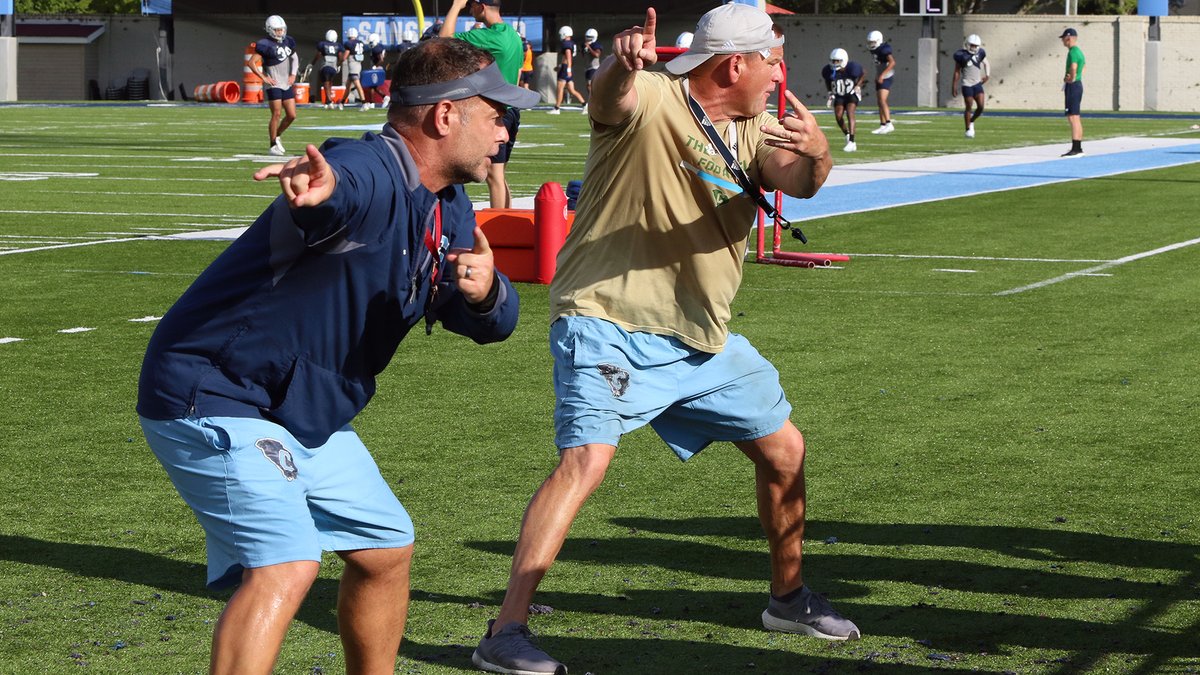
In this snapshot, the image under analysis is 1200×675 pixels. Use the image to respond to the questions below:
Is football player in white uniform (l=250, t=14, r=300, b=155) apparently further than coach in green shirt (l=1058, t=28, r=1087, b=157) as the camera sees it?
No

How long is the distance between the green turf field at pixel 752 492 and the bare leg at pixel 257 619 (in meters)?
1.21

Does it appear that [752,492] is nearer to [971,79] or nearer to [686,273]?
[686,273]

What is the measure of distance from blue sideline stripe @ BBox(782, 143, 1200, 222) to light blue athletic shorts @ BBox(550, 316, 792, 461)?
40.2 feet

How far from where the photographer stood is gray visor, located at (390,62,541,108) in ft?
13.1

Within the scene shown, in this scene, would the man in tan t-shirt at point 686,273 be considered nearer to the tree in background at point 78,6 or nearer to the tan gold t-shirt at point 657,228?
the tan gold t-shirt at point 657,228

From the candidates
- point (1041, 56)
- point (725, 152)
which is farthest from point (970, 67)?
point (725, 152)

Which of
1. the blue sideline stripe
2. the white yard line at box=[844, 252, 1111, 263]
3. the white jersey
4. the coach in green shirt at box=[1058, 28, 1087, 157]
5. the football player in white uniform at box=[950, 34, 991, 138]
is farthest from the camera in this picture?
the white jersey

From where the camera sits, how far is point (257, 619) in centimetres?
382

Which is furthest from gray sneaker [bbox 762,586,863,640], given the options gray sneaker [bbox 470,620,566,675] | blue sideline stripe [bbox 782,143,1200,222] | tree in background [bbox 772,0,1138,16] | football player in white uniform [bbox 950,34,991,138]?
tree in background [bbox 772,0,1138,16]

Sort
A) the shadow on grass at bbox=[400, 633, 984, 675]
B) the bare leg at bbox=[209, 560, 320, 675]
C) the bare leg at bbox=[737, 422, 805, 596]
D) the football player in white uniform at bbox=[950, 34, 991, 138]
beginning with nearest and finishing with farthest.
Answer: the bare leg at bbox=[209, 560, 320, 675]
the shadow on grass at bbox=[400, 633, 984, 675]
the bare leg at bbox=[737, 422, 805, 596]
the football player in white uniform at bbox=[950, 34, 991, 138]

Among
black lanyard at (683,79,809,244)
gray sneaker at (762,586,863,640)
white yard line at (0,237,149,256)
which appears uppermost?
black lanyard at (683,79,809,244)

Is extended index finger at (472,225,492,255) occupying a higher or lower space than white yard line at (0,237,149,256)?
higher

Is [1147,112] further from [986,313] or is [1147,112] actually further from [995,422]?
[995,422]

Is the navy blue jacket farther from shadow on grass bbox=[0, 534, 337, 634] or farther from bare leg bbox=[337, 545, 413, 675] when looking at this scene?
shadow on grass bbox=[0, 534, 337, 634]
